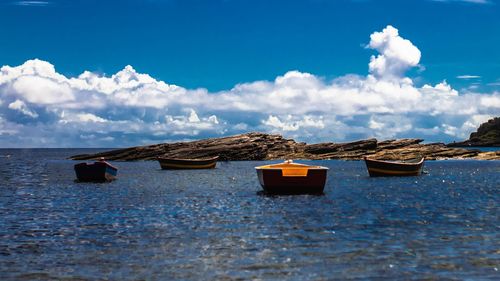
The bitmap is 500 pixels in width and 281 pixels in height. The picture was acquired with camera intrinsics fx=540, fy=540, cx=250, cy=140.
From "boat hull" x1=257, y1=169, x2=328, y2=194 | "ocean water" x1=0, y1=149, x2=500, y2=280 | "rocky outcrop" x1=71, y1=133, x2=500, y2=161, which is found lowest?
"ocean water" x1=0, y1=149, x2=500, y2=280

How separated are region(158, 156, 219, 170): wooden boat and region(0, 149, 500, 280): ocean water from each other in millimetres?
53844

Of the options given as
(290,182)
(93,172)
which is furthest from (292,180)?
(93,172)

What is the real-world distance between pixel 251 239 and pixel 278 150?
11468 cm

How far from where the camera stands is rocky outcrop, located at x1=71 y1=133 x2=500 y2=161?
124 m

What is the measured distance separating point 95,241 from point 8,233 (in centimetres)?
487

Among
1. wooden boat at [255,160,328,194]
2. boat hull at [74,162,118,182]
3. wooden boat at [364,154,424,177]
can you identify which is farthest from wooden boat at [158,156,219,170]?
wooden boat at [255,160,328,194]

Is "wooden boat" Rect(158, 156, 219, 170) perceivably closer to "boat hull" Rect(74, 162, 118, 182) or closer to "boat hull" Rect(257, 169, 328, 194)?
"boat hull" Rect(74, 162, 118, 182)

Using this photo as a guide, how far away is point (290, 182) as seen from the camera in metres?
40.5

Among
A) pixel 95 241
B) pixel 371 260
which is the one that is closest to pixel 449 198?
pixel 371 260

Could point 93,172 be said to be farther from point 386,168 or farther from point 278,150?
point 278,150

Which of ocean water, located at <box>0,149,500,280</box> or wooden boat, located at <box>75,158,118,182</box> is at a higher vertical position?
wooden boat, located at <box>75,158,118,182</box>

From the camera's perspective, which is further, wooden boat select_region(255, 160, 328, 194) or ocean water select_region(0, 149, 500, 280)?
wooden boat select_region(255, 160, 328, 194)

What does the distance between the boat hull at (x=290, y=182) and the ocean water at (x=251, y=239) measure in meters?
2.48

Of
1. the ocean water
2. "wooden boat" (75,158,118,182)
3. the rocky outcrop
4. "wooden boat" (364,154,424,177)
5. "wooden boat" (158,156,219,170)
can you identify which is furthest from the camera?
the rocky outcrop
